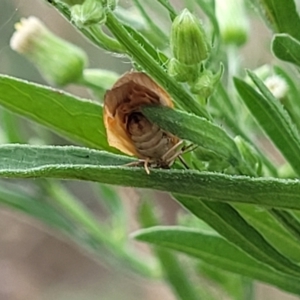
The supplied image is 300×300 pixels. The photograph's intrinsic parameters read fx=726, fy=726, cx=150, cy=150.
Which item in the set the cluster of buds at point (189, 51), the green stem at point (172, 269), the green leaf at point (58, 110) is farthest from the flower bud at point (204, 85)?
the green stem at point (172, 269)

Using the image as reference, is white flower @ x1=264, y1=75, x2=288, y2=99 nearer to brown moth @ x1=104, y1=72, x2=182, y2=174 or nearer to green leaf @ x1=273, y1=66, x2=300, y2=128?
green leaf @ x1=273, y1=66, x2=300, y2=128

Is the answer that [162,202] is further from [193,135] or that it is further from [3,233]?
[193,135]

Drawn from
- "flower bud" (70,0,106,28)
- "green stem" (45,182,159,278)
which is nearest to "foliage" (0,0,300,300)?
"flower bud" (70,0,106,28)

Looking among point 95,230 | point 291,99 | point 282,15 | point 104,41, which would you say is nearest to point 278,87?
point 291,99

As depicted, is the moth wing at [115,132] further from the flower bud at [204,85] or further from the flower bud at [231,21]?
the flower bud at [231,21]

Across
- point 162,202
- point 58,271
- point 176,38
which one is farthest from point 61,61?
point 58,271

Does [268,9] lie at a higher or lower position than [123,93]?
higher

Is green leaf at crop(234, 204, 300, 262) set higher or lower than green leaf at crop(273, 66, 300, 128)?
lower
